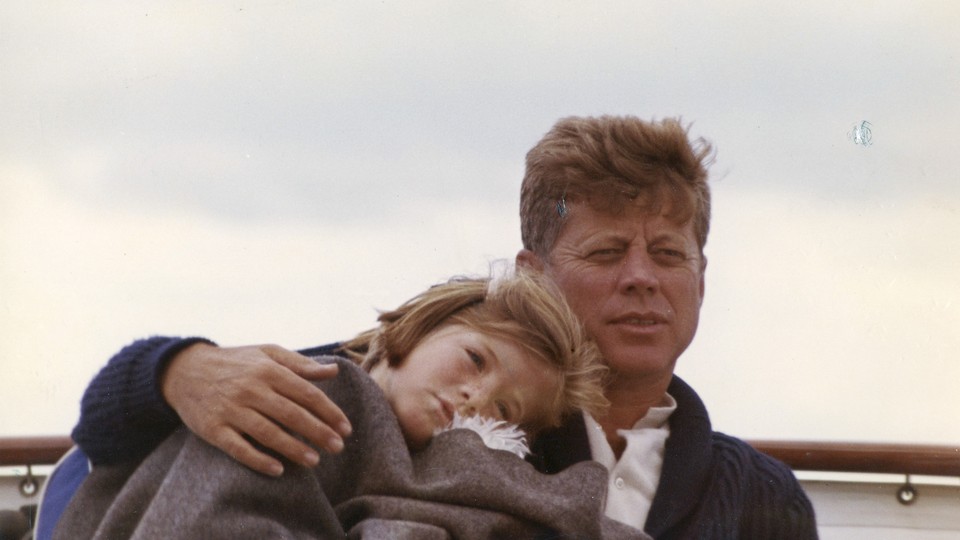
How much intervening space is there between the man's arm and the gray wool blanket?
27 millimetres

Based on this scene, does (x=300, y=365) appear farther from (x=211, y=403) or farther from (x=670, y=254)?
(x=670, y=254)

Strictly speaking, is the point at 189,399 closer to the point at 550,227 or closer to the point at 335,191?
the point at 335,191

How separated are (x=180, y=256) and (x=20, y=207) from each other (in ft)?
0.98

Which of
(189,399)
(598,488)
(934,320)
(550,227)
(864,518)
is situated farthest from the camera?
(864,518)

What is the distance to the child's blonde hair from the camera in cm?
149

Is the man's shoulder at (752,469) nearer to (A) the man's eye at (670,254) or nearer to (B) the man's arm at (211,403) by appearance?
(A) the man's eye at (670,254)

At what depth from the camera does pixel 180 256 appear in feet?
5.63

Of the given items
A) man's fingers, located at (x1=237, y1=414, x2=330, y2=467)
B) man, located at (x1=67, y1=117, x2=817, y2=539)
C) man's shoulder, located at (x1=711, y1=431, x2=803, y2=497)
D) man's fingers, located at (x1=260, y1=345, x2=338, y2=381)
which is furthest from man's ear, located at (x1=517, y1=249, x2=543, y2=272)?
man's fingers, located at (x1=237, y1=414, x2=330, y2=467)

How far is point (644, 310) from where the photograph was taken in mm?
→ 1766

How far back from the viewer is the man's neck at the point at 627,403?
1841 mm

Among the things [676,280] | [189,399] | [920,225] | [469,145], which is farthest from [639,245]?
[189,399]

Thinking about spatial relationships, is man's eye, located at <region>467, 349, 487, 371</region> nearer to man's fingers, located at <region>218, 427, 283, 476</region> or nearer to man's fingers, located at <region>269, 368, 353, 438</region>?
man's fingers, located at <region>269, 368, 353, 438</region>

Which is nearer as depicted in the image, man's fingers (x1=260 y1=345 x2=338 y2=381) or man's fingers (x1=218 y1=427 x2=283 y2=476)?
man's fingers (x1=218 y1=427 x2=283 y2=476)

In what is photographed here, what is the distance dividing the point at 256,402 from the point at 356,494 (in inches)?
7.6
